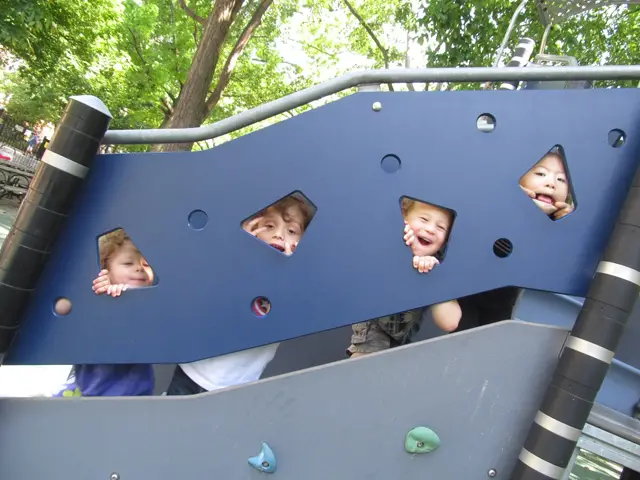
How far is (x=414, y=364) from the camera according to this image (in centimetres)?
175

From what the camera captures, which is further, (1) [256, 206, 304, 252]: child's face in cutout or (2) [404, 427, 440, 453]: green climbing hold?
(1) [256, 206, 304, 252]: child's face in cutout

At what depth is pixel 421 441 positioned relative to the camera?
→ 173cm

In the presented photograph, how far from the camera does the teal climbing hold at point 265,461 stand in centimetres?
175

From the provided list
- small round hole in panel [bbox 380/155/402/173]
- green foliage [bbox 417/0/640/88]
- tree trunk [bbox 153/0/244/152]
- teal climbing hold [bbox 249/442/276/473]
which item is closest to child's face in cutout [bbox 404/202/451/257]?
small round hole in panel [bbox 380/155/402/173]

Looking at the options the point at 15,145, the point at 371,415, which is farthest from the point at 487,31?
the point at 15,145

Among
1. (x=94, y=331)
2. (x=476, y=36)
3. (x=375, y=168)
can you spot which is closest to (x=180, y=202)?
(x=94, y=331)

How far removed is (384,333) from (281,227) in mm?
767

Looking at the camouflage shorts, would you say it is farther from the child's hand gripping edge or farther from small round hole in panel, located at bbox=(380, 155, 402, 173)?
A: the child's hand gripping edge

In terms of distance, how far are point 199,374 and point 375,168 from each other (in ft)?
3.02

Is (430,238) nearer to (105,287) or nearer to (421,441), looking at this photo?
(421,441)

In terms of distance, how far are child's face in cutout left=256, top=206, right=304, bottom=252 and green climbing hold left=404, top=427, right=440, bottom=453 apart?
739mm

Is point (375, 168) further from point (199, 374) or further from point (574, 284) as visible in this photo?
point (199, 374)

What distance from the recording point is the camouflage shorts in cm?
241

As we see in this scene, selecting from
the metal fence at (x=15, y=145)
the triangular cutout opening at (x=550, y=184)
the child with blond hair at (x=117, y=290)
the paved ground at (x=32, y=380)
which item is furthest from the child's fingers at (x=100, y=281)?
the metal fence at (x=15, y=145)
